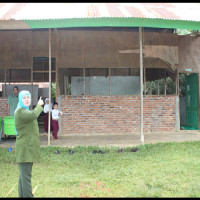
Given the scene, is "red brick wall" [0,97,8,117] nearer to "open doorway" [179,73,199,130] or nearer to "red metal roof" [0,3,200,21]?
"red metal roof" [0,3,200,21]

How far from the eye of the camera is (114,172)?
4871 mm

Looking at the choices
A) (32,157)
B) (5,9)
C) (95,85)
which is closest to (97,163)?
(32,157)

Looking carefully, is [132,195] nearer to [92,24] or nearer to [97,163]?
[97,163]

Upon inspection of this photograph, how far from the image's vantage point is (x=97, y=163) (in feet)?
18.2

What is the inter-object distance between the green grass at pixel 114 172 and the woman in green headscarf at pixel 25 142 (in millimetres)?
500

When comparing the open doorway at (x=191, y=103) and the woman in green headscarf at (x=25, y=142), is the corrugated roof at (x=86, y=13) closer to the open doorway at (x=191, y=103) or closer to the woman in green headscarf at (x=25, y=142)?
the woman in green headscarf at (x=25, y=142)

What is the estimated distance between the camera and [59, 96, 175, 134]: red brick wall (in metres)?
9.13

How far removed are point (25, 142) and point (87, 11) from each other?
4.41 meters

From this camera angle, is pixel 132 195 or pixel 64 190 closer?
pixel 132 195

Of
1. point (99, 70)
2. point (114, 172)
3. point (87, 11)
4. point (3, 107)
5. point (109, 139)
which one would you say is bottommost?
point (114, 172)

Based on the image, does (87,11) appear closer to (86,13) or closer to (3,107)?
(86,13)

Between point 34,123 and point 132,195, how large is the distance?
1724mm

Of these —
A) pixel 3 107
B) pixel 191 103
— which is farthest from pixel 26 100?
pixel 191 103

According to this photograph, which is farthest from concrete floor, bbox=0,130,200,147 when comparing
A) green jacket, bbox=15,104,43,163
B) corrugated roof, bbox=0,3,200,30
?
green jacket, bbox=15,104,43,163
